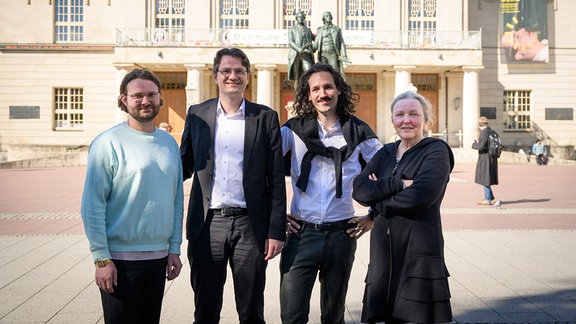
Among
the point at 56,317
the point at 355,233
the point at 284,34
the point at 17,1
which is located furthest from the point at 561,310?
the point at 17,1

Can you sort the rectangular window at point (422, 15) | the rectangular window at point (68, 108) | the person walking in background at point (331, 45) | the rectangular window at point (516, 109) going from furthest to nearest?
1. the rectangular window at point (516, 109)
2. the rectangular window at point (68, 108)
3. the rectangular window at point (422, 15)
4. the person walking in background at point (331, 45)

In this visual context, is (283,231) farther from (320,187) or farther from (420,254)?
(420,254)

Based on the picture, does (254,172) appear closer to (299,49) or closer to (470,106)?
(299,49)

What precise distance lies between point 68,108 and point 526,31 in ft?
110

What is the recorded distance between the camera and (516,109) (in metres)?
36.2

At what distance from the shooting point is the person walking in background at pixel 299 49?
12.3 m

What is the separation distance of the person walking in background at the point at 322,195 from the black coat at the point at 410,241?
0.33m

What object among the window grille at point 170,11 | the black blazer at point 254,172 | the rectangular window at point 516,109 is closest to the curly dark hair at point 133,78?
the black blazer at point 254,172

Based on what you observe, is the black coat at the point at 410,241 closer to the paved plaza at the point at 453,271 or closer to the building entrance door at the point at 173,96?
the paved plaza at the point at 453,271

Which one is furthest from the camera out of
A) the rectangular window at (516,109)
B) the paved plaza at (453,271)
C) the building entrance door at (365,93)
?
the rectangular window at (516,109)

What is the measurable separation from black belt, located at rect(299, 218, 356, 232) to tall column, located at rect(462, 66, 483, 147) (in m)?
29.8

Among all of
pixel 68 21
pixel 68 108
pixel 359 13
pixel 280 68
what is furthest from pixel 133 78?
pixel 68 21

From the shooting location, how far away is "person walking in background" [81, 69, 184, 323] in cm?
269

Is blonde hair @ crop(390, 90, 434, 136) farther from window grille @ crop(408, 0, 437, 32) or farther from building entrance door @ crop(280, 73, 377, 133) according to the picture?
window grille @ crop(408, 0, 437, 32)
